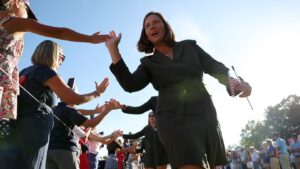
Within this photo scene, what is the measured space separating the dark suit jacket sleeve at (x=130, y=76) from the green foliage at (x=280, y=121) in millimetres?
78788

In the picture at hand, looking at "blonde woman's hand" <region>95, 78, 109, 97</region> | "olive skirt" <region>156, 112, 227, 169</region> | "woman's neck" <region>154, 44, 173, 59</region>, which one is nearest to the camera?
"olive skirt" <region>156, 112, 227, 169</region>

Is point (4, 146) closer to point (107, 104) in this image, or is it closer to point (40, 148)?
point (40, 148)

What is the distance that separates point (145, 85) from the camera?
3086 mm

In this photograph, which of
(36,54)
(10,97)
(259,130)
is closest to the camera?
(10,97)

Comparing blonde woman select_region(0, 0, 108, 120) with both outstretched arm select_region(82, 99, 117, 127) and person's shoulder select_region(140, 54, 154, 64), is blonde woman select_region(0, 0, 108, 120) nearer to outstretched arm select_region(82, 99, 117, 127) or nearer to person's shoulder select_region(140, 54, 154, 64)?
person's shoulder select_region(140, 54, 154, 64)

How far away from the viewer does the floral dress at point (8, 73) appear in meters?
2.21

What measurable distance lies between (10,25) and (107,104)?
286cm

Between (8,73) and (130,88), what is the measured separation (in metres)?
1.10

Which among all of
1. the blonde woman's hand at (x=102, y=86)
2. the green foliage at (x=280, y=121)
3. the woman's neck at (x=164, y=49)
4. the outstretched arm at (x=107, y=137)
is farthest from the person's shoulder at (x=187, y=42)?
the green foliage at (x=280, y=121)

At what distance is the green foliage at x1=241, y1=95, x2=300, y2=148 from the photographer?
250 feet

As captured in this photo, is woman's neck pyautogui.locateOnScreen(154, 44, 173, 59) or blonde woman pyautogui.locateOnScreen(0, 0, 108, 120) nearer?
blonde woman pyautogui.locateOnScreen(0, 0, 108, 120)

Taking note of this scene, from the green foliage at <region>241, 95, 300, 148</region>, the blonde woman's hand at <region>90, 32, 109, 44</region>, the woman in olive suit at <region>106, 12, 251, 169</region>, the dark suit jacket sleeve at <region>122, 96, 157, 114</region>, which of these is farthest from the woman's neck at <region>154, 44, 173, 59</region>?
the green foliage at <region>241, 95, 300, 148</region>

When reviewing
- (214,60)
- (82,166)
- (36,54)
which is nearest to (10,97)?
(36,54)

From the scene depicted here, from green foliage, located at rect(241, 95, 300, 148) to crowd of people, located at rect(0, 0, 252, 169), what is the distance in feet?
258
